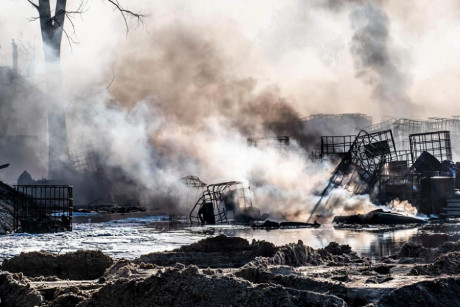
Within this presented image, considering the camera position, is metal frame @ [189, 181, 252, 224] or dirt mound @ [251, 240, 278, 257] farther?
metal frame @ [189, 181, 252, 224]

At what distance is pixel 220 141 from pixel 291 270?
38.8 metres

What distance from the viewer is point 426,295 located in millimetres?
5582

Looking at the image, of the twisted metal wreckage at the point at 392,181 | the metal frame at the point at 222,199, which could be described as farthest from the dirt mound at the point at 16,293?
the twisted metal wreckage at the point at 392,181

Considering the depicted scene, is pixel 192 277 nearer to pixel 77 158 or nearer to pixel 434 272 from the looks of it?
pixel 434 272

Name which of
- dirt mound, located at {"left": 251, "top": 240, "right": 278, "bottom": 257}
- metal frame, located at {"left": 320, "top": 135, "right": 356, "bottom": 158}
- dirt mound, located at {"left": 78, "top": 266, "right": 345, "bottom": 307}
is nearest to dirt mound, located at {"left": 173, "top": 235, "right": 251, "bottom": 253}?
dirt mound, located at {"left": 251, "top": 240, "right": 278, "bottom": 257}

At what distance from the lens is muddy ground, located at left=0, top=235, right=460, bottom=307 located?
17.7 feet

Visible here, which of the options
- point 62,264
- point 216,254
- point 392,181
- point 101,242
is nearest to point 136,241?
point 101,242

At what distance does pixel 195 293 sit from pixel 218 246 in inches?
254

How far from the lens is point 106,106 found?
44.4 m

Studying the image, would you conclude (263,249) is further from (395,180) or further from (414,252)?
(395,180)

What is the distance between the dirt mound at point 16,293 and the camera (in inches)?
249

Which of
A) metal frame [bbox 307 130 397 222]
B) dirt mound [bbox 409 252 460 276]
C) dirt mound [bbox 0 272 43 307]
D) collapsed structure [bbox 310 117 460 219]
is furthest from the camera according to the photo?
metal frame [bbox 307 130 397 222]

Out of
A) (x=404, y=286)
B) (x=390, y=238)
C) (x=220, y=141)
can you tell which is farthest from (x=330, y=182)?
(x=404, y=286)

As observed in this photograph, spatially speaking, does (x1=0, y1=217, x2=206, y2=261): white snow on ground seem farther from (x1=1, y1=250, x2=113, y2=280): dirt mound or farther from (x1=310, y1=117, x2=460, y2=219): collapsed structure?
(x1=310, y1=117, x2=460, y2=219): collapsed structure
